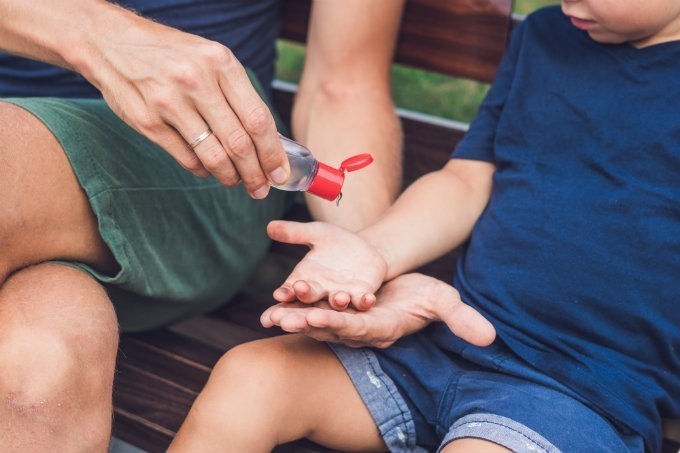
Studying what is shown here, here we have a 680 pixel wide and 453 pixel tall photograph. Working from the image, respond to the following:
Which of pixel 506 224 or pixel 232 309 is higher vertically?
pixel 506 224

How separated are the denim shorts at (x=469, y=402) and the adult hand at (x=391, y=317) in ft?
0.16

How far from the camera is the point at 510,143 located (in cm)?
169

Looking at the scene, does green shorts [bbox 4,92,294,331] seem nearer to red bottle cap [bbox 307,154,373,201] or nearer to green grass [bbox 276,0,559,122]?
red bottle cap [bbox 307,154,373,201]

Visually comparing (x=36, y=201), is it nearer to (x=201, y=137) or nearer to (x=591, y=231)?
(x=201, y=137)

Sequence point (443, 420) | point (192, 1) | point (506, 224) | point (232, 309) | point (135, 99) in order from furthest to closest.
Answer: point (232, 309) < point (192, 1) < point (506, 224) < point (443, 420) < point (135, 99)

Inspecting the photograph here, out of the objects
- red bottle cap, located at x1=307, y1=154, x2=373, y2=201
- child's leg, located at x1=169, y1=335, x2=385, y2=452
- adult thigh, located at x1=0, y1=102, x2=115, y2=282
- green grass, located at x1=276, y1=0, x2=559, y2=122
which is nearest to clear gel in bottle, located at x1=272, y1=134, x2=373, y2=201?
red bottle cap, located at x1=307, y1=154, x2=373, y2=201

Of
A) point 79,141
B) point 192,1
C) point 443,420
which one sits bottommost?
point 443,420

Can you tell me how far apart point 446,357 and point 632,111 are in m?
0.55

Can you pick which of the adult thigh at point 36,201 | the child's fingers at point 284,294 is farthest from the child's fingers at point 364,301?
the adult thigh at point 36,201

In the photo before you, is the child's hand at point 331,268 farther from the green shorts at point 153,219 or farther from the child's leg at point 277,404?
the green shorts at point 153,219

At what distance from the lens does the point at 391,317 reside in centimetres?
144

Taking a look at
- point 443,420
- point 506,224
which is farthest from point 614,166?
point 443,420

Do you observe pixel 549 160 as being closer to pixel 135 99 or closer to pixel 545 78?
pixel 545 78

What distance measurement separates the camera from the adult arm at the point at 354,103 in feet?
5.99
